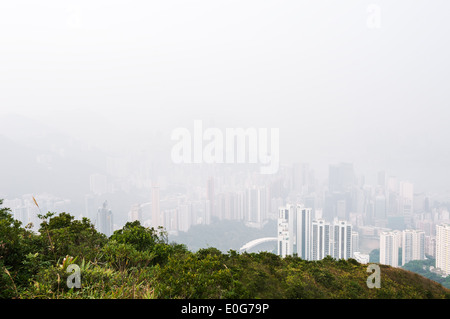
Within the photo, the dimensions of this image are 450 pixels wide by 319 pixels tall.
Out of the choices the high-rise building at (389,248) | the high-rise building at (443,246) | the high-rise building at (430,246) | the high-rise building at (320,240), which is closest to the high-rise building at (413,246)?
the high-rise building at (430,246)

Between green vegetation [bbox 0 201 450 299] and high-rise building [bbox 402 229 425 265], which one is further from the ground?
green vegetation [bbox 0 201 450 299]

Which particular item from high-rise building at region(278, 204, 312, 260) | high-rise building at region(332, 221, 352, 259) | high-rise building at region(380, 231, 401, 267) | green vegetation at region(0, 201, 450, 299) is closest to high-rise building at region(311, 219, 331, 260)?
high-rise building at region(332, 221, 352, 259)

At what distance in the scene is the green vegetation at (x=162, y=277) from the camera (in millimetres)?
3293

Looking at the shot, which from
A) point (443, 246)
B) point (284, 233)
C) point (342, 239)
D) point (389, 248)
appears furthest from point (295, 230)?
point (443, 246)

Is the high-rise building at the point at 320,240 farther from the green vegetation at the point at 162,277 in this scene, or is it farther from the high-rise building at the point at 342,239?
the green vegetation at the point at 162,277

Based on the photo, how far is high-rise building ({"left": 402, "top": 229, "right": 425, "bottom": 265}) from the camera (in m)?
36.2

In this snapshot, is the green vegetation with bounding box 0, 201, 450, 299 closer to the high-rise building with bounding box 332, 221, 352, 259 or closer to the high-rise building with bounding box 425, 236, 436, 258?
the high-rise building with bounding box 332, 221, 352, 259

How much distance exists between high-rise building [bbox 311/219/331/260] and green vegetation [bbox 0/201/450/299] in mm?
33789

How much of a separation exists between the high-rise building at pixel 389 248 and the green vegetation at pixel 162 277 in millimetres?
33560

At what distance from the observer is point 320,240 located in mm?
37500
